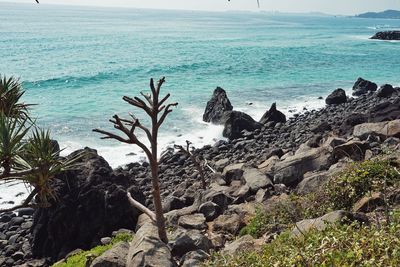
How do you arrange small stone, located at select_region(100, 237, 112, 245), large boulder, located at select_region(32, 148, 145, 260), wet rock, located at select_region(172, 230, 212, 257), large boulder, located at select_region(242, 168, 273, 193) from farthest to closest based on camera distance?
large boulder, located at select_region(242, 168, 273, 193) → large boulder, located at select_region(32, 148, 145, 260) → small stone, located at select_region(100, 237, 112, 245) → wet rock, located at select_region(172, 230, 212, 257)

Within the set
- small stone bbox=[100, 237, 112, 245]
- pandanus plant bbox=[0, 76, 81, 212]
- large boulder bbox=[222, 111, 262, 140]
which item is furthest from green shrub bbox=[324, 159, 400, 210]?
large boulder bbox=[222, 111, 262, 140]

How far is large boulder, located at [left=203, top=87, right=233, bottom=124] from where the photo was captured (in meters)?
30.1

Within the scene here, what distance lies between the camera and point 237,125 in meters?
26.5

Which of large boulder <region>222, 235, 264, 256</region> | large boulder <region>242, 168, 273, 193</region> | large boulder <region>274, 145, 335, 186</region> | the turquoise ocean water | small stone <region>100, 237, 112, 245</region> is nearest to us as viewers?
large boulder <region>222, 235, 264, 256</region>

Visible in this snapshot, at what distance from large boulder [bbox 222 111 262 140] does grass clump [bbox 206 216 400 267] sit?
64.3ft

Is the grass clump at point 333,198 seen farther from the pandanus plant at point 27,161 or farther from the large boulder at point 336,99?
the large boulder at point 336,99

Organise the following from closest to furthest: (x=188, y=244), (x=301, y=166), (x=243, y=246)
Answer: (x=243, y=246)
(x=188, y=244)
(x=301, y=166)

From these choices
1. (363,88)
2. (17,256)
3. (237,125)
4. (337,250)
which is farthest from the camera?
(363,88)

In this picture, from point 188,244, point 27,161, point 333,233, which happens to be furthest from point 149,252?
point 333,233

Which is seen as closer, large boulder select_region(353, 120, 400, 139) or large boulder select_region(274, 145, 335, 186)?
large boulder select_region(274, 145, 335, 186)

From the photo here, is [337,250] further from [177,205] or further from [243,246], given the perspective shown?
[177,205]

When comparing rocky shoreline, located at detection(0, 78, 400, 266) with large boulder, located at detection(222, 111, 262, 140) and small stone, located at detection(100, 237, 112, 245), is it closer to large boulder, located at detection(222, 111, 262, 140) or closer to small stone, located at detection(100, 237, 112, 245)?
small stone, located at detection(100, 237, 112, 245)

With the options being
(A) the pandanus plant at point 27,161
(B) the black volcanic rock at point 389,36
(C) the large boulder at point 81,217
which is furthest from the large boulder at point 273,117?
(B) the black volcanic rock at point 389,36

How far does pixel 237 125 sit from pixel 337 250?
21130 millimetres
